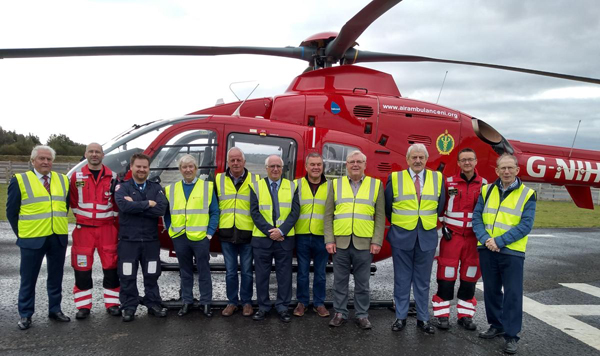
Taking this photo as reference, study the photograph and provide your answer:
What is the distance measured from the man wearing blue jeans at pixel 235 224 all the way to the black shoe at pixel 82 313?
1.51 meters

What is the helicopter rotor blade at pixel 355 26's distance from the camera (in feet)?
14.3

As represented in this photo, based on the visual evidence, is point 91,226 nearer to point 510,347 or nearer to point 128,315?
point 128,315

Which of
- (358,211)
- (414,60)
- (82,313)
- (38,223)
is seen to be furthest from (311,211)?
(414,60)

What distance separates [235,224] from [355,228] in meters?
1.35

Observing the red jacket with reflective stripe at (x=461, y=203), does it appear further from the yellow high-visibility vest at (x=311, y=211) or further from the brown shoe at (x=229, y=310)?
the brown shoe at (x=229, y=310)

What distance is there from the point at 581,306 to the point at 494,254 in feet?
8.59

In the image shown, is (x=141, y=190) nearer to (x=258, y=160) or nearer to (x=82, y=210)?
(x=82, y=210)

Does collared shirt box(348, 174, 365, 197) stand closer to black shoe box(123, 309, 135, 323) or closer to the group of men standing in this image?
the group of men standing

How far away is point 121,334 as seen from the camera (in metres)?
4.11

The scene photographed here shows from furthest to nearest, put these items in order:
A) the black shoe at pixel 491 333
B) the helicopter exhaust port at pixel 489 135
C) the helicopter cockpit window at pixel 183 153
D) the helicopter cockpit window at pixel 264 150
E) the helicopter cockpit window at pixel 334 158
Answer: the helicopter exhaust port at pixel 489 135
the helicopter cockpit window at pixel 334 158
the helicopter cockpit window at pixel 264 150
the helicopter cockpit window at pixel 183 153
the black shoe at pixel 491 333

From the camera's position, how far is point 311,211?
4.68 metres

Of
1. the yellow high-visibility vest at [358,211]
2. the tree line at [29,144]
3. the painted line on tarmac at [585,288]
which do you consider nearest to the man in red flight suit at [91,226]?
the yellow high-visibility vest at [358,211]

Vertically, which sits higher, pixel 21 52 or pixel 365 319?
pixel 21 52

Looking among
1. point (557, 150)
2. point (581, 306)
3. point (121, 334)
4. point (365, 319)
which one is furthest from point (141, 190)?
point (557, 150)
